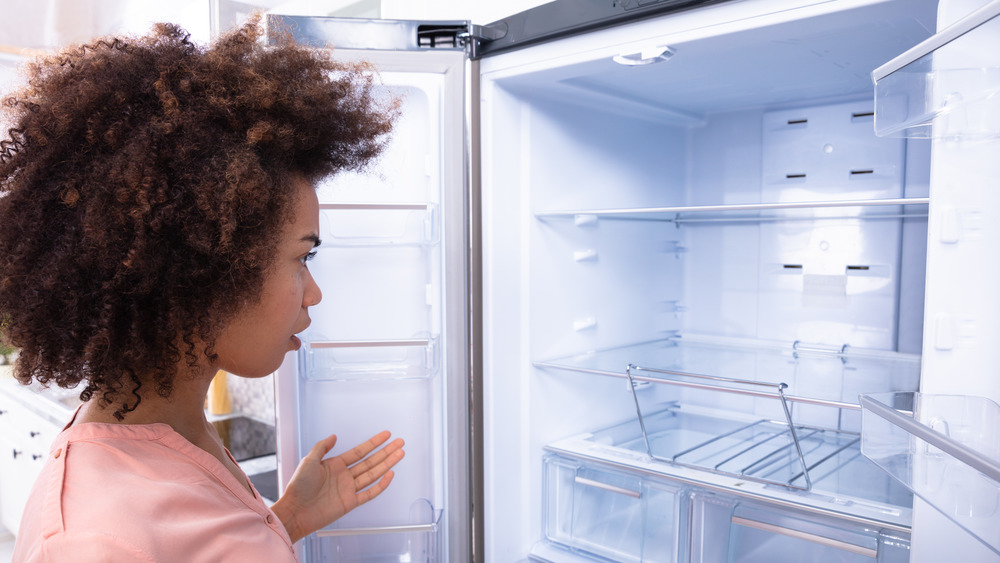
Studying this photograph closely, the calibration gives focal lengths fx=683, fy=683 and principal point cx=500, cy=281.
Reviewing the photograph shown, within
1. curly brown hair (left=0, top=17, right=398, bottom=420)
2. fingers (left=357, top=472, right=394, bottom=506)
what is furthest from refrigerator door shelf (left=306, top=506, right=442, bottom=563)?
curly brown hair (left=0, top=17, right=398, bottom=420)

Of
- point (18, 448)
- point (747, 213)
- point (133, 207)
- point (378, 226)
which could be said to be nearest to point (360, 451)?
point (378, 226)

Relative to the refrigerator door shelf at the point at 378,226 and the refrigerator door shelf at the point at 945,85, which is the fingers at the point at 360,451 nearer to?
the refrigerator door shelf at the point at 378,226

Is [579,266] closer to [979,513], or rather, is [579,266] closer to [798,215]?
[798,215]

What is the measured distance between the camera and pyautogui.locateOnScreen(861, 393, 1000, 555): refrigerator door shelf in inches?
22.9

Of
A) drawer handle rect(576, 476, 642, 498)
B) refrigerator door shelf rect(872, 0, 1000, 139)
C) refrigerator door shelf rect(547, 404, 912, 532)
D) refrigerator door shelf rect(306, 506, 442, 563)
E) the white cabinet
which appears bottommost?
the white cabinet

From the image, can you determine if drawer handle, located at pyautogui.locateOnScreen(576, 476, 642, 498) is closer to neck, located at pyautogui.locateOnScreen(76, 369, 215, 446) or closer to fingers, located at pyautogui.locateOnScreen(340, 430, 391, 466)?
fingers, located at pyautogui.locateOnScreen(340, 430, 391, 466)

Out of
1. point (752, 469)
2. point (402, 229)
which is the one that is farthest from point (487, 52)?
point (752, 469)

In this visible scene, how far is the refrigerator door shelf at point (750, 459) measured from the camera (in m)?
1.15

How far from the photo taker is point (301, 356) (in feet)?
4.58

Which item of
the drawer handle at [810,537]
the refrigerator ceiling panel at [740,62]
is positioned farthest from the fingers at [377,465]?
the refrigerator ceiling panel at [740,62]

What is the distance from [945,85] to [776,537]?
971mm

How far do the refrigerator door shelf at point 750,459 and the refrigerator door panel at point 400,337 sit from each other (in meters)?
0.29

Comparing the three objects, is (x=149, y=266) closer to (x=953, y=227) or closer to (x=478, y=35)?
(x=478, y=35)

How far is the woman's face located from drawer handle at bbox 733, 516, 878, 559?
0.88 meters
